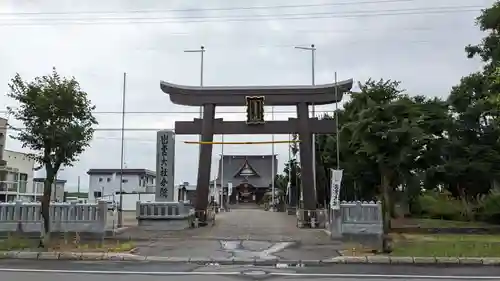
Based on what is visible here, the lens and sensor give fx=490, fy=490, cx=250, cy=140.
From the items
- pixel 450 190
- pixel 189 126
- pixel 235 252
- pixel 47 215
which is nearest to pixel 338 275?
pixel 235 252

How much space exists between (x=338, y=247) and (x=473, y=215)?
14.7 meters

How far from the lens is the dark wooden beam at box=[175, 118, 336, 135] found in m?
27.2

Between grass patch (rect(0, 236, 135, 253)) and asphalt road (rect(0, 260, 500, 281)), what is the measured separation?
1.87m

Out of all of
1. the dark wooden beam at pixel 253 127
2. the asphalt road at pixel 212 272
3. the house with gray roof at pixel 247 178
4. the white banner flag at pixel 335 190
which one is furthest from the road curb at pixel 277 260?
the house with gray roof at pixel 247 178

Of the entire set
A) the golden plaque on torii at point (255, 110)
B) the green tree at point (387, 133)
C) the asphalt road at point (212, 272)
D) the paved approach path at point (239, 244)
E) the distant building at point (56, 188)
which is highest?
the golden plaque on torii at point (255, 110)

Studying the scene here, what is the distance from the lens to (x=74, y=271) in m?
11.9

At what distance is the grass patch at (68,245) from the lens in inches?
612

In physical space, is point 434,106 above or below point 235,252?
above

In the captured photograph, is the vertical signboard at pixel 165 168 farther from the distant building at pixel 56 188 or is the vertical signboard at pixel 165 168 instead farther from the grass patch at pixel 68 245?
the distant building at pixel 56 188

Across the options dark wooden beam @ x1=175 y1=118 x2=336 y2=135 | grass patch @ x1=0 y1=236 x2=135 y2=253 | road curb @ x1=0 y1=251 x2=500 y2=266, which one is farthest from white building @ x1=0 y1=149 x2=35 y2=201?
road curb @ x1=0 y1=251 x2=500 y2=266

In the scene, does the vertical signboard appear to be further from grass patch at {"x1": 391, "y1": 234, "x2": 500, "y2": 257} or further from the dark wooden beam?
grass patch at {"x1": 391, "y1": 234, "x2": 500, "y2": 257}

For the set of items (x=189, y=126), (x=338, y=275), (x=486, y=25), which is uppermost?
(x=486, y=25)

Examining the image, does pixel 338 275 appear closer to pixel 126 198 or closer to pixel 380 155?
pixel 380 155

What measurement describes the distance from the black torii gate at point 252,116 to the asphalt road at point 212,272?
45.0 ft
